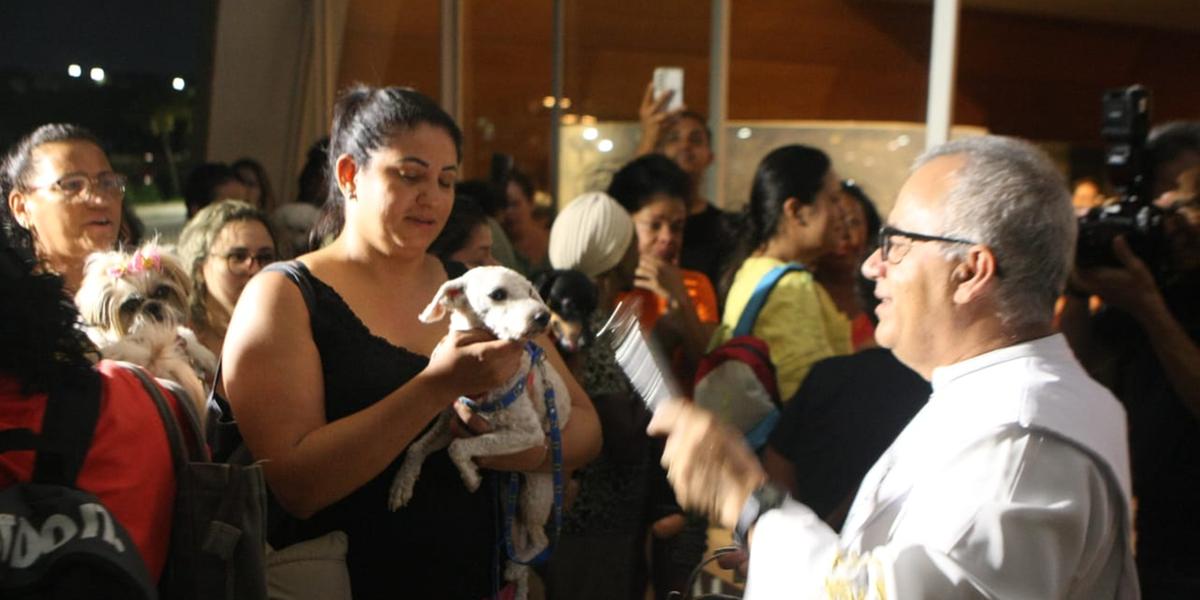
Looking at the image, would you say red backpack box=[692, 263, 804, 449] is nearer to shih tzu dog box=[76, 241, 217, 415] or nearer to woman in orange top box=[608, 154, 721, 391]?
woman in orange top box=[608, 154, 721, 391]

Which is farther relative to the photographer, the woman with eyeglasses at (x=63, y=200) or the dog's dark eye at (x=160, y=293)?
the woman with eyeglasses at (x=63, y=200)

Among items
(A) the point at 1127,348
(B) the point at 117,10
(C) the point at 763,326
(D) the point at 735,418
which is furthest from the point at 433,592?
(B) the point at 117,10

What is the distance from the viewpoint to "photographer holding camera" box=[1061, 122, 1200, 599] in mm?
2250

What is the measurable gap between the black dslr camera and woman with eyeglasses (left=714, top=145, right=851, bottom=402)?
0.73 m

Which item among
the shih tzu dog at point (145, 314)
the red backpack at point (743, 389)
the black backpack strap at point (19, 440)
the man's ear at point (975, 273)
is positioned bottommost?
the red backpack at point (743, 389)

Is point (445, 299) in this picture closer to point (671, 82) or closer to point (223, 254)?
point (223, 254)

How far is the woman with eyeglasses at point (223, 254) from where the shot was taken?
2.95m

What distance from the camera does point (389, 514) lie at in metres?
1.83

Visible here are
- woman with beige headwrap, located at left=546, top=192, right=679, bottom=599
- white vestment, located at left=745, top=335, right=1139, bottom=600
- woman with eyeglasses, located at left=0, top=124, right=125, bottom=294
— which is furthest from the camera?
woman with beige headwrap, located at left=546, top=192, right=679, bottom=599

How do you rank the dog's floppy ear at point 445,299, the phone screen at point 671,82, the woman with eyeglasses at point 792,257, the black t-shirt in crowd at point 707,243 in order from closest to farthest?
the dog's floppy ear at point 445,299 < the woman with eyeglasses at point 792,257 < the black t-shirt in crowd at point 707,243 < the phone screen at point 671,82

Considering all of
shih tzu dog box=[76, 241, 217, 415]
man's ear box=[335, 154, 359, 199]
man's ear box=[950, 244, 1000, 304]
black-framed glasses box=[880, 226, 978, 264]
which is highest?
man's ear box=[335, 154, 359, 199]

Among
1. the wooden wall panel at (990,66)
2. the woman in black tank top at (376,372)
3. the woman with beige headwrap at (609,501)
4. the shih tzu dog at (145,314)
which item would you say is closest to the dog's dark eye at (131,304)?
the shih tzu dog at (145,314)

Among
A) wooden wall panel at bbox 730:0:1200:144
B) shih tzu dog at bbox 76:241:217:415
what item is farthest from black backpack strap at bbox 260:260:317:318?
wooden wall panel at bbox 730:0:1200:144

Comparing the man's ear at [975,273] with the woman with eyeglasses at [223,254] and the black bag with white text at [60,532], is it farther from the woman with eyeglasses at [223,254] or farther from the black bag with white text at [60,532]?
the woman with eyeglasses at [223,254]
